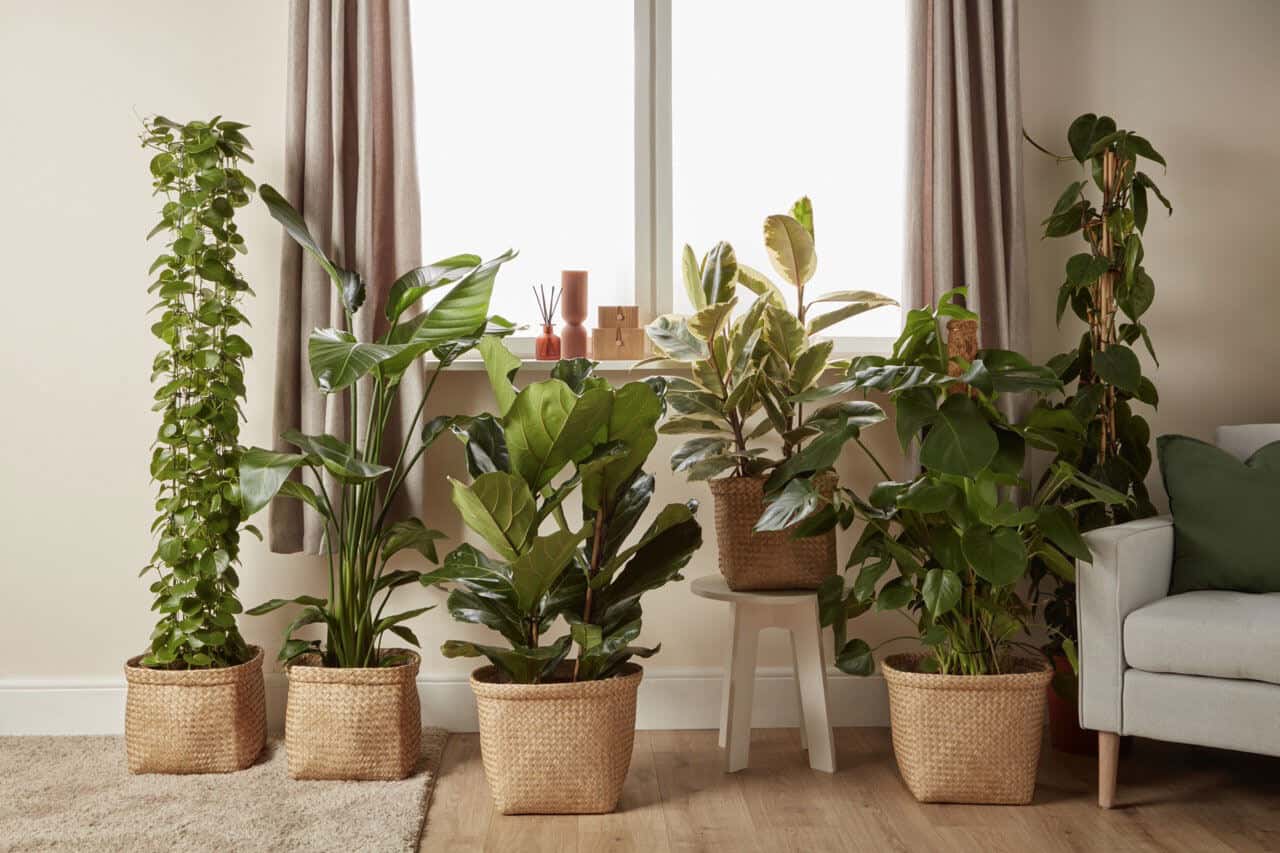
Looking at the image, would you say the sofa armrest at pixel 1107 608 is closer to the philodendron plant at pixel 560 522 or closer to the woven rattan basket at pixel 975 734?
the woven rattan basket at pixel 975 734

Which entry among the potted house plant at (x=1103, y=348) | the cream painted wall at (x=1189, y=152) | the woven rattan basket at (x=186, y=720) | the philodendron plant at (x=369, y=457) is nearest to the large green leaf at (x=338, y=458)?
the philodendron plant at (x=369, y=457)

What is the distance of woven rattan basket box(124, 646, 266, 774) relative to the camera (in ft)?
9.11

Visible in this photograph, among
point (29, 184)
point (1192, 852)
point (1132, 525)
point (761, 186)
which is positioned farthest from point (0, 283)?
point (1192, 852)

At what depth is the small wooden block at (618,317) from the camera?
10.5ft

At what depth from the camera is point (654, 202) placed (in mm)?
3287

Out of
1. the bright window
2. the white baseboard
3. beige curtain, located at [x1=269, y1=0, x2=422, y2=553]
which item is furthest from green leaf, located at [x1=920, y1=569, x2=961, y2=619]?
beige curtain, located at [x1=269, y1=0, x2=422, y2=553]

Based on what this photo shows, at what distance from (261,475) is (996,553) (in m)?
1.57

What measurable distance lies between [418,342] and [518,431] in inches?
13.1

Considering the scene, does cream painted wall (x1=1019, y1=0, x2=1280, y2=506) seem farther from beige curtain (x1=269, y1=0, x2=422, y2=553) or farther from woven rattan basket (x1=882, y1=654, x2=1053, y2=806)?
beige curtain (x1=269, y1=0, x2=422, y2=553)

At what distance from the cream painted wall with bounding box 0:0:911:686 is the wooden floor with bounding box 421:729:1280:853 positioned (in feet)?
2.40

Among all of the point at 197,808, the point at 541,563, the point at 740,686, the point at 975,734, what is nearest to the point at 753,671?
the point at 740,686

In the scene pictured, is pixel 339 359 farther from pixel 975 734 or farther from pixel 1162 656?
pixel 1162 656

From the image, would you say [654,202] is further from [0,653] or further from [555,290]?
[0,653]

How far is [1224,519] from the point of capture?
2.66 meters
